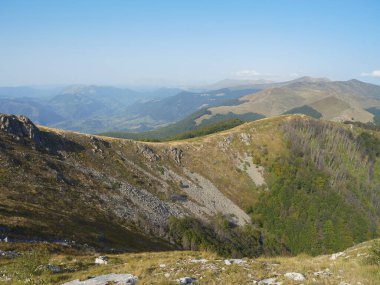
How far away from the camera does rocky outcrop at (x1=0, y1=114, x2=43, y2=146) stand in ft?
271

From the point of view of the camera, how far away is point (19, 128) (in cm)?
8550

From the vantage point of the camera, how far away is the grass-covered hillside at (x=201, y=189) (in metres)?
57.1

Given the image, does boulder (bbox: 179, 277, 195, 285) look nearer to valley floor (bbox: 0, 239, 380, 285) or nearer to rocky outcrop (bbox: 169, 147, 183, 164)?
valley floor (bbox: 0, 239, 380, 285)

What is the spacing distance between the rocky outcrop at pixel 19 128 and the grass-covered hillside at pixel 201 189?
0.34 metres

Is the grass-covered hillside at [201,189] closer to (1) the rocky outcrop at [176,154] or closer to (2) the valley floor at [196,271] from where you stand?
(1) the rocky outcrop at [176,154]

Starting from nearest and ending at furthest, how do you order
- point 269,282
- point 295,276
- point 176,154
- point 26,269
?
point 269,282 < point 295,276 < point 26,269 < point 176,154

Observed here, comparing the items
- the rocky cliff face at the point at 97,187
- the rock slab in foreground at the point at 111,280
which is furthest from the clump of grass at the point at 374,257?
the rocky cliff face at the point at 97,187

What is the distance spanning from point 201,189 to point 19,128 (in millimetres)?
60168

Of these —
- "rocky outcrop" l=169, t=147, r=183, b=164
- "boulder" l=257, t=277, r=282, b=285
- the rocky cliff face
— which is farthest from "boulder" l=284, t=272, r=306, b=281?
"rocky outcrop" l=169, t=147, r=183, b=164

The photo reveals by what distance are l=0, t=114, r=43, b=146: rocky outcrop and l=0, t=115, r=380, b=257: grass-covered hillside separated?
340 millimetres

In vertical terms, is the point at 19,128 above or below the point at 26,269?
above

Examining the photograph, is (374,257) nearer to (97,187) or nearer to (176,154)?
(97,187)

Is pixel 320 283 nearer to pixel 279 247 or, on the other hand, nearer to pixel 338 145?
pixel 279 247

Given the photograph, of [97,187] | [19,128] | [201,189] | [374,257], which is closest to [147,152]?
[201,189]
